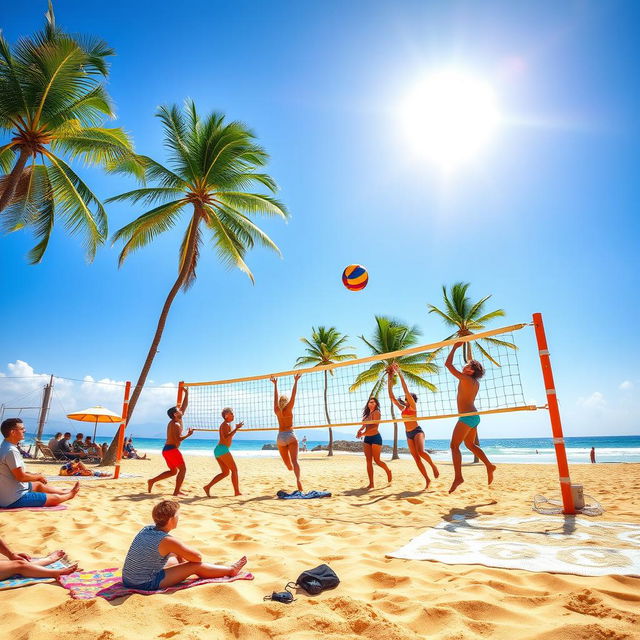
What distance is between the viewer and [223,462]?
20.3 feet

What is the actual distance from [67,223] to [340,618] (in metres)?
11.8

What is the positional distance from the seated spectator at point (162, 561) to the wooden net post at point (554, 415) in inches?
132

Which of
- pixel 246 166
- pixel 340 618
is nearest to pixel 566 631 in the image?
pixel 340 618

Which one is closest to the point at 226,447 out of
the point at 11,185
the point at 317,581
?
the point at 317,581

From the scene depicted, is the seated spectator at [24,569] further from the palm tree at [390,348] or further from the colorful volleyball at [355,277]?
the palm tree at [390,348]

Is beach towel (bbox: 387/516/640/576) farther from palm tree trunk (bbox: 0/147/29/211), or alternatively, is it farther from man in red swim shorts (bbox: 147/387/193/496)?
palm tree trunk (bbox: 0/147/29/211)

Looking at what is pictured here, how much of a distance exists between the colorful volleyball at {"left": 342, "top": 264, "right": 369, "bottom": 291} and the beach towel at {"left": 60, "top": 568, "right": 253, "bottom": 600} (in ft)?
17.8

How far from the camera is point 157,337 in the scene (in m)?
11.5

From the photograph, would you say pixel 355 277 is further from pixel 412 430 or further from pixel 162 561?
pixel 162 561

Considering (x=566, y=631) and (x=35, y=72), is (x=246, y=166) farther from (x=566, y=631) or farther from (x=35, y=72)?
(x=566, y=631)

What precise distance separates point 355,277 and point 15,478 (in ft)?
18.4

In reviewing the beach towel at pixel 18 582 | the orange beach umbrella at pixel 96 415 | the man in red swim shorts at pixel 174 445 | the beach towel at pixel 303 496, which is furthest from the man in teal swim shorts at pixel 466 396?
the orange beach umbrella at pixel 96 415

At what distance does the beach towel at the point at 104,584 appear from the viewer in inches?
83.0

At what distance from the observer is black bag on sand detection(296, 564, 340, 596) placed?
2119 mm
